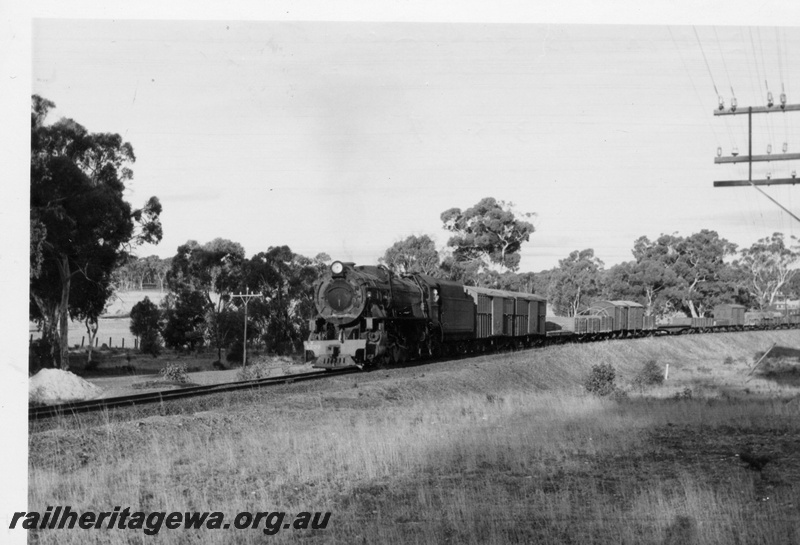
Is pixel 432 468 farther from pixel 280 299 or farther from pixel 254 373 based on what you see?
pixel 280 299

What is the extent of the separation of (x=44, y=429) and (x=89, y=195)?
16050mm

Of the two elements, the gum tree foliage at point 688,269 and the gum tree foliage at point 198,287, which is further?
the gum tree foliage at point 688,269

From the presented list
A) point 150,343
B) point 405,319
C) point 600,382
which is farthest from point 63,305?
point 600,382

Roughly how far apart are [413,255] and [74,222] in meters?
22.6

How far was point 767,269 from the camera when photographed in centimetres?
7612

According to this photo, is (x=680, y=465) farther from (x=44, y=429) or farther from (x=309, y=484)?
(x=44, y=429)

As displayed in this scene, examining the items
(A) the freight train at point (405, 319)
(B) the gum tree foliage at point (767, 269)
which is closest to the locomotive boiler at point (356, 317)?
(A) the freight train at point (405, 319)

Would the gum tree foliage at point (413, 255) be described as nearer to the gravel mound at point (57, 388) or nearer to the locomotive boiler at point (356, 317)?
the locomotive boiler at point (356, 317)

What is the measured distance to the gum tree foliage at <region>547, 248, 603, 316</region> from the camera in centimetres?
5456

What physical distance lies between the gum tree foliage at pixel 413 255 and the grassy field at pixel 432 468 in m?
25.5

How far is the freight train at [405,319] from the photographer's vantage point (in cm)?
2333

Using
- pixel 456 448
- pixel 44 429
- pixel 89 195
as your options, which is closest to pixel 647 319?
pixel 89 195

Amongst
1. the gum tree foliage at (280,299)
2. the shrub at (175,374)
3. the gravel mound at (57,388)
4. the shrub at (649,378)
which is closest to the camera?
the gravel mound at (57,388)

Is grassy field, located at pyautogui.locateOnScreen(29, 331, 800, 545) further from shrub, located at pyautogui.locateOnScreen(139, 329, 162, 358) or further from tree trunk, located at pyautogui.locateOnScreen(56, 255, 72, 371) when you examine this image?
shrub, located at pyautogui.locateOnScreen(139, 329, 162, 358)
